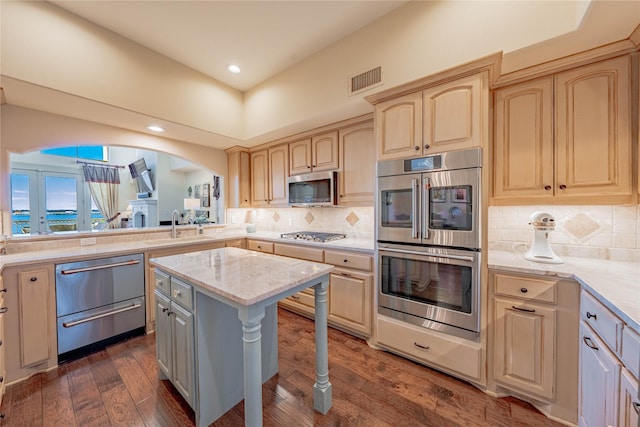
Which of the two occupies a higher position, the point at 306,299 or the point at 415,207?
the point at 415,207

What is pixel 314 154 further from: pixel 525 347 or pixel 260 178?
pixel 525 347

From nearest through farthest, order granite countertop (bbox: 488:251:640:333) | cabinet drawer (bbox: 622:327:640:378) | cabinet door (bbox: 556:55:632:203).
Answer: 1. cabinet drawer (bbox: 622:327:640:378)
2. granite countertop (bbox: 488:251:640:333)
3. cabinet door (bbox: 556:55:632:203)

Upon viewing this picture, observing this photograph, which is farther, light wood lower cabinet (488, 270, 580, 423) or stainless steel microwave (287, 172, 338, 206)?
stainless steel microwave (287, 172, 338, 206)

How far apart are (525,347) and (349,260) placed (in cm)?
143

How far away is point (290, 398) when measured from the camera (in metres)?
1.68

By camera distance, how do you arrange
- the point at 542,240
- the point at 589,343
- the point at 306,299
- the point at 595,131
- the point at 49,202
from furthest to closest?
1. the point at 49,202
2. the point at 306,299
3. the point at 542,240
4. the point at 595,131
5. the point at 589,343

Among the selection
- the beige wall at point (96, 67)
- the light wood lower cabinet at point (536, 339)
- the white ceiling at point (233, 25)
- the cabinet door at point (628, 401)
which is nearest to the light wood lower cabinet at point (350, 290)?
the light wood lower cabinet at point (536, 339)

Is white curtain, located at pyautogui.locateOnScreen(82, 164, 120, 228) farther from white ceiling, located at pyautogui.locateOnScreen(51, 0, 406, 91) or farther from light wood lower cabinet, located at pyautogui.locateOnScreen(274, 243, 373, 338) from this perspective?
light wood lower cabinet, located at pyautogui.locateOnScreen(274, 243, 373, 338)

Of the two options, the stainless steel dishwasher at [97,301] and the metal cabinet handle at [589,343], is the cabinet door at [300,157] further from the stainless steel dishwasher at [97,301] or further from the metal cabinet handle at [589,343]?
the metal cabinet handle at [589,343]

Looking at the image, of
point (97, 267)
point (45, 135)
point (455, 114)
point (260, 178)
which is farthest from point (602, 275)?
point (45, 135)

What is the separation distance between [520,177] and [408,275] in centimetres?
116

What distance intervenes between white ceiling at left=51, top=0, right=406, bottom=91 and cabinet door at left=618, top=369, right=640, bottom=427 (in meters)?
2.68

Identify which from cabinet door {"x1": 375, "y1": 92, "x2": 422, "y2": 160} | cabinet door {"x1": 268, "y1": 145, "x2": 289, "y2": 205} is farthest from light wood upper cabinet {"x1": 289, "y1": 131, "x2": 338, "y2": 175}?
cabinet door {"x1": 375, "y1": 92, "x2": 422, "y2": 160}

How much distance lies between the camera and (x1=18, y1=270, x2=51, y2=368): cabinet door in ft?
6.13
